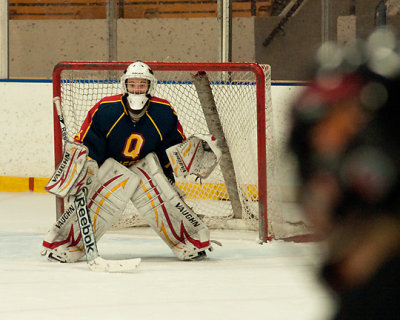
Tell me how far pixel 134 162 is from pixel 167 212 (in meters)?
0.25

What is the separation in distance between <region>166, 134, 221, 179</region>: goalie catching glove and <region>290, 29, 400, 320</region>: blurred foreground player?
291 centimetres

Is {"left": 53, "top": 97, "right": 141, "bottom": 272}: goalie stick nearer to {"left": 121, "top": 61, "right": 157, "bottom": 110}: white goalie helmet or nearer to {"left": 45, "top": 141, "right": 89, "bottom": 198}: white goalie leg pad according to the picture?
{"left": 45, "top": 141, "right": 89, "bottom": 198}: white goalie leg pad

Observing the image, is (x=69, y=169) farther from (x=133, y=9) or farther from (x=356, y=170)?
(x=133, y=9)

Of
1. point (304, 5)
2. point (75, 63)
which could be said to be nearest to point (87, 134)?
point (75, 63)

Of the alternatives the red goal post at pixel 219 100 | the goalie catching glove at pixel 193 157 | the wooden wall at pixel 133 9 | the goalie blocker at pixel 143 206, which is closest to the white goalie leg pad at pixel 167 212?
the goalie blocker at pixel 143 206

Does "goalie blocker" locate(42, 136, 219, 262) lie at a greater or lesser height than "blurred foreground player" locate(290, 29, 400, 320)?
lesser

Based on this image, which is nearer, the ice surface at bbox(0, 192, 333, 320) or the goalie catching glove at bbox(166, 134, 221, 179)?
the ice surface at bbox(0, 192, 333, 320)

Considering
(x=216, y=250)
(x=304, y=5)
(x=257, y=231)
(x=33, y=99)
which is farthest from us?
(x=304, y=5)

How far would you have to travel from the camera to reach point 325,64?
1.98 feet

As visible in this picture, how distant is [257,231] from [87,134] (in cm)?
131

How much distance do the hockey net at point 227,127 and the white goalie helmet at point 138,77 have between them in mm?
569

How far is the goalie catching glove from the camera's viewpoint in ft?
11.6

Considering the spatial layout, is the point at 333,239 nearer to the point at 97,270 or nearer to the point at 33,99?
the point at 97,270

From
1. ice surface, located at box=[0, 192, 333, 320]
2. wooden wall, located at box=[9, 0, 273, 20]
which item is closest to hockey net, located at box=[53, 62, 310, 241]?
ice surface, located at box=[0, 192, 333, 320]
